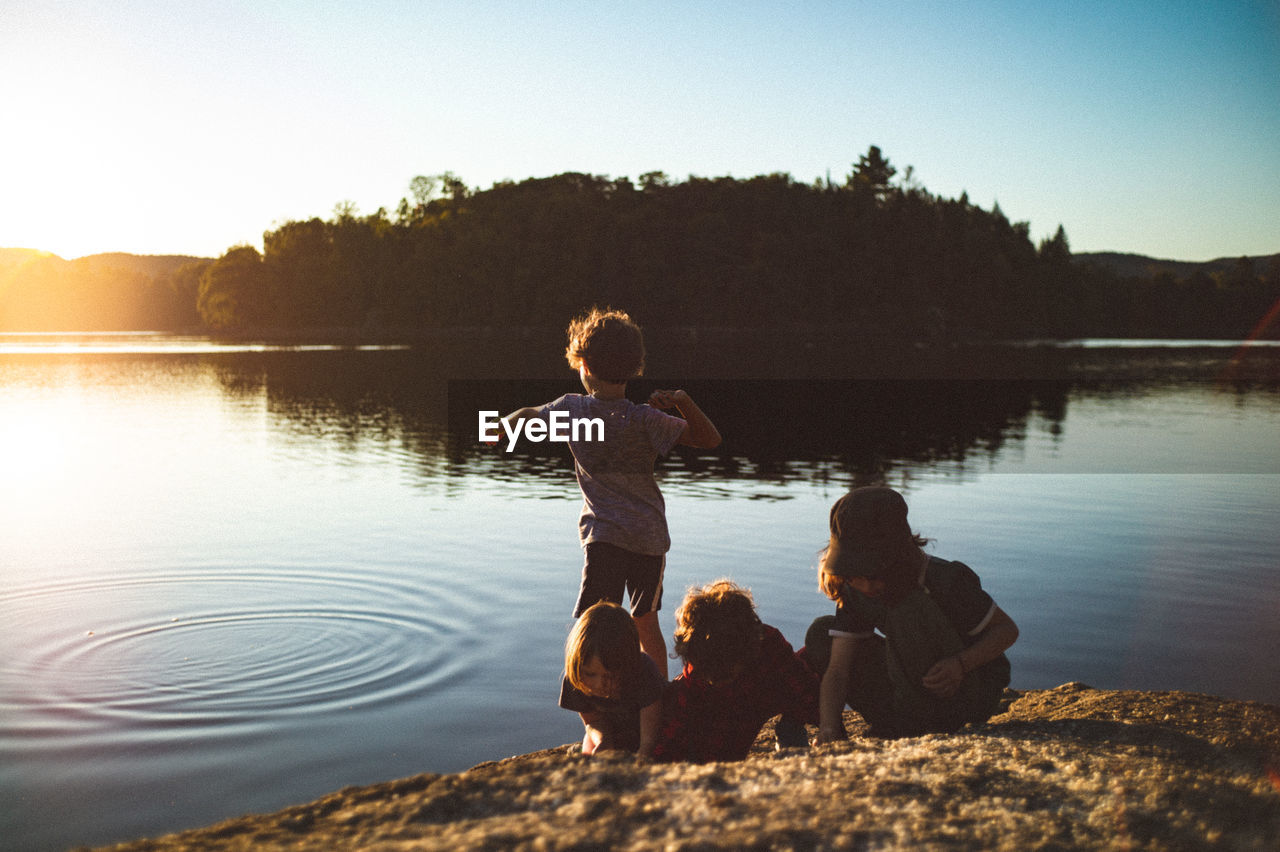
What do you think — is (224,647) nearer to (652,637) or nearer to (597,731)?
(652,637)

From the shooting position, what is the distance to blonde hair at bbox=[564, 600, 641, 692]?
11.0 feet

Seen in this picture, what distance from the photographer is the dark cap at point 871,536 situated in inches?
131

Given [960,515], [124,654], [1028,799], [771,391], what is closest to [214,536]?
[124,654]

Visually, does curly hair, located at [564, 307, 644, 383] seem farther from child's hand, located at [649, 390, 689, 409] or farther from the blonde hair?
the blonde hair


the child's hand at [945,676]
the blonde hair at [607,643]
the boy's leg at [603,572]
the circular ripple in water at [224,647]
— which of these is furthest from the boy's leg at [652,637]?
the circular ripple in water at [224,647]

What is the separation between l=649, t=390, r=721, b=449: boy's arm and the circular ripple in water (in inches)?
85.8

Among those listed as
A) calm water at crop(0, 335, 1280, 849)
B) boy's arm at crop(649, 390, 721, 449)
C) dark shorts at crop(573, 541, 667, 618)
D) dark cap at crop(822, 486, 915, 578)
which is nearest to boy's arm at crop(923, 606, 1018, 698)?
dark cap at crop(822, 486, 915, 578)

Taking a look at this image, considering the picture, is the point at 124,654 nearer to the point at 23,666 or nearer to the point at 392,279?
the point at 23,666

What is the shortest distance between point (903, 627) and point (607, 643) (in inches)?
38.1

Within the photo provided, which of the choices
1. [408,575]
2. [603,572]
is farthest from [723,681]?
[408,575]

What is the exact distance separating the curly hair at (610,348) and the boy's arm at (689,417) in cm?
15

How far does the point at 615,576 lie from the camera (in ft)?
14.3

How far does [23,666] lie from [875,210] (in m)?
122

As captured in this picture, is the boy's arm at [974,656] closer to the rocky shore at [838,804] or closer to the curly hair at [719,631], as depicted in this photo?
the rocky shore at [838,804]
